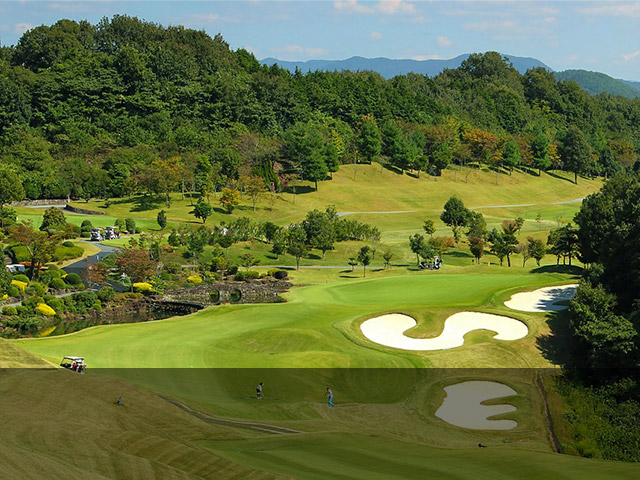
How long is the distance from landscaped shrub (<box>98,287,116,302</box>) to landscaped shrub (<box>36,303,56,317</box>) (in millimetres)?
5205

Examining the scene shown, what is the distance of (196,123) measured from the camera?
148000 mm

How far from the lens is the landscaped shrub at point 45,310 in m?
58.2

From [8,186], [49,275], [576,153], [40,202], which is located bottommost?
[49,275]

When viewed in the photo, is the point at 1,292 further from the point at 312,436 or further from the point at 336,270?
the point at 312,436

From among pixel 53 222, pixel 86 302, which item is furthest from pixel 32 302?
pixel 53 222

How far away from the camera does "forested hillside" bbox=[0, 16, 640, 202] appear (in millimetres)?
121750

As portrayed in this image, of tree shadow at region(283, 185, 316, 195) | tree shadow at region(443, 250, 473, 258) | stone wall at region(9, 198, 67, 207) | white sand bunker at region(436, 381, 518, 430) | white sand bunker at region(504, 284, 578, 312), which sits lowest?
white sand bunker at region(436, 381, 518, 430)

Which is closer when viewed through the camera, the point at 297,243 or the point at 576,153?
the point at 297,243

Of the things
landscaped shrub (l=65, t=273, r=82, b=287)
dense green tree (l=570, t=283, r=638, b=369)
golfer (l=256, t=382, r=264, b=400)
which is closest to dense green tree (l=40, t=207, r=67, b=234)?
landscaped shrub (l=65, t=273, r=82, b=287)

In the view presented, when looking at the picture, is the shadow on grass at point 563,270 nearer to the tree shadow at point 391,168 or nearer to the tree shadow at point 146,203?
the tree shadow at point 146,203

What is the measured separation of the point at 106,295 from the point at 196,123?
297 ft

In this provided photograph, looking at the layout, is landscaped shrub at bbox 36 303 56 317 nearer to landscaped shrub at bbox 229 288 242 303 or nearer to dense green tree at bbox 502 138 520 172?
landscaped shrub at bbox 229 288 242 303

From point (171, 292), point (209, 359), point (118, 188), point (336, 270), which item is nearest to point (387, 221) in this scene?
point (336, 270)

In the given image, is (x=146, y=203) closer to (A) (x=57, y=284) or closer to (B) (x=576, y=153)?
(A) (x=57, y=284)
